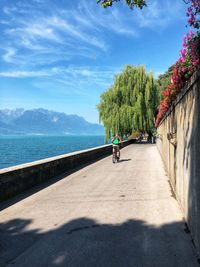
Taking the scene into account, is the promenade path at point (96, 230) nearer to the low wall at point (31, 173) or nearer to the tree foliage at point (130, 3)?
the low wall at point (31, 173)

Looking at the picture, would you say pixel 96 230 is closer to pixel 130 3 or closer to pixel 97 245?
pixel 97 245

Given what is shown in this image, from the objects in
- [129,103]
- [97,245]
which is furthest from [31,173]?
[129,103]

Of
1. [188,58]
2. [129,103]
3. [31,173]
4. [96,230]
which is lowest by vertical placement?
[96,230]

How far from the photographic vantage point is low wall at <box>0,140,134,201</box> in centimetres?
828

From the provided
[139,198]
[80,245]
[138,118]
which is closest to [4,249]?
[80,245]

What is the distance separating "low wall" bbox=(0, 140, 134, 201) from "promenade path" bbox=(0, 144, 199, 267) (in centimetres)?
54

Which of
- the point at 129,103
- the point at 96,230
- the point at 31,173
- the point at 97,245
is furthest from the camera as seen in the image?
the point at 129,103

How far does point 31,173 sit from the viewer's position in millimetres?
10062

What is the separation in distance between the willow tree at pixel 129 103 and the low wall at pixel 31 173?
23.5 metres

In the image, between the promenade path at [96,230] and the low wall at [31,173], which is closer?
the promenade path at [96,230]

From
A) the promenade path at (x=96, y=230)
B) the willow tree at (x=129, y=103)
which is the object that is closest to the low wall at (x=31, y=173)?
the promenade path at (x=96, y=230)

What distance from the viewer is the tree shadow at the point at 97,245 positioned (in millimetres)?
4168

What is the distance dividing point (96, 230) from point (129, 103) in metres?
36.1

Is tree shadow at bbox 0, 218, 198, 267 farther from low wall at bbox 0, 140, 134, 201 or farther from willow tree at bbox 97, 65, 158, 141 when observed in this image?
willow tree at bbox 97, 65, 158, 141
